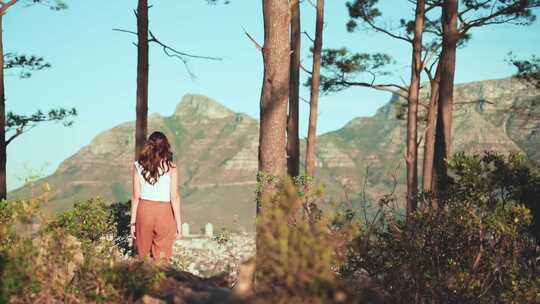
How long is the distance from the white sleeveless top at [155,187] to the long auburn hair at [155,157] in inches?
1.4

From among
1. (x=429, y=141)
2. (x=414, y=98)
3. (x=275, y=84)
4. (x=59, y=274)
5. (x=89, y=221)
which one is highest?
(x=414, y=98)

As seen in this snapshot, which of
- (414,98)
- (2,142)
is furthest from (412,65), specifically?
(2,142)

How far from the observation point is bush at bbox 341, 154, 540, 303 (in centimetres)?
660

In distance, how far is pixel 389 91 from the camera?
20797 mm

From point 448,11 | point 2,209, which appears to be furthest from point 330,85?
→ point 2,209

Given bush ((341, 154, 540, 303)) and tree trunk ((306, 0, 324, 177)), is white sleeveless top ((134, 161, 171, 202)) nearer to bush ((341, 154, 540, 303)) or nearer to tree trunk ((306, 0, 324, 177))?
bush ((341, 154, 540, 303))

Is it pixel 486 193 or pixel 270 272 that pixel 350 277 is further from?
pixel 270 272

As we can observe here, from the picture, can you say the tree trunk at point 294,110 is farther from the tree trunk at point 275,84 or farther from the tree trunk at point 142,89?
the tree trunk at point 275,84

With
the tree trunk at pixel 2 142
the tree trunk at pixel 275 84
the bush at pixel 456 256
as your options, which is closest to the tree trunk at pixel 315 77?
the tree trunk at pixel 2 142

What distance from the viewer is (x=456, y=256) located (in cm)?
690

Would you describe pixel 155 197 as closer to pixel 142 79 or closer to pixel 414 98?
pixel 142 79

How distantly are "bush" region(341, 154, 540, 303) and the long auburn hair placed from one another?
195 centimetres

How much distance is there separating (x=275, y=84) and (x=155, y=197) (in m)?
2.29

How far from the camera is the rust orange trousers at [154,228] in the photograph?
7.21m
